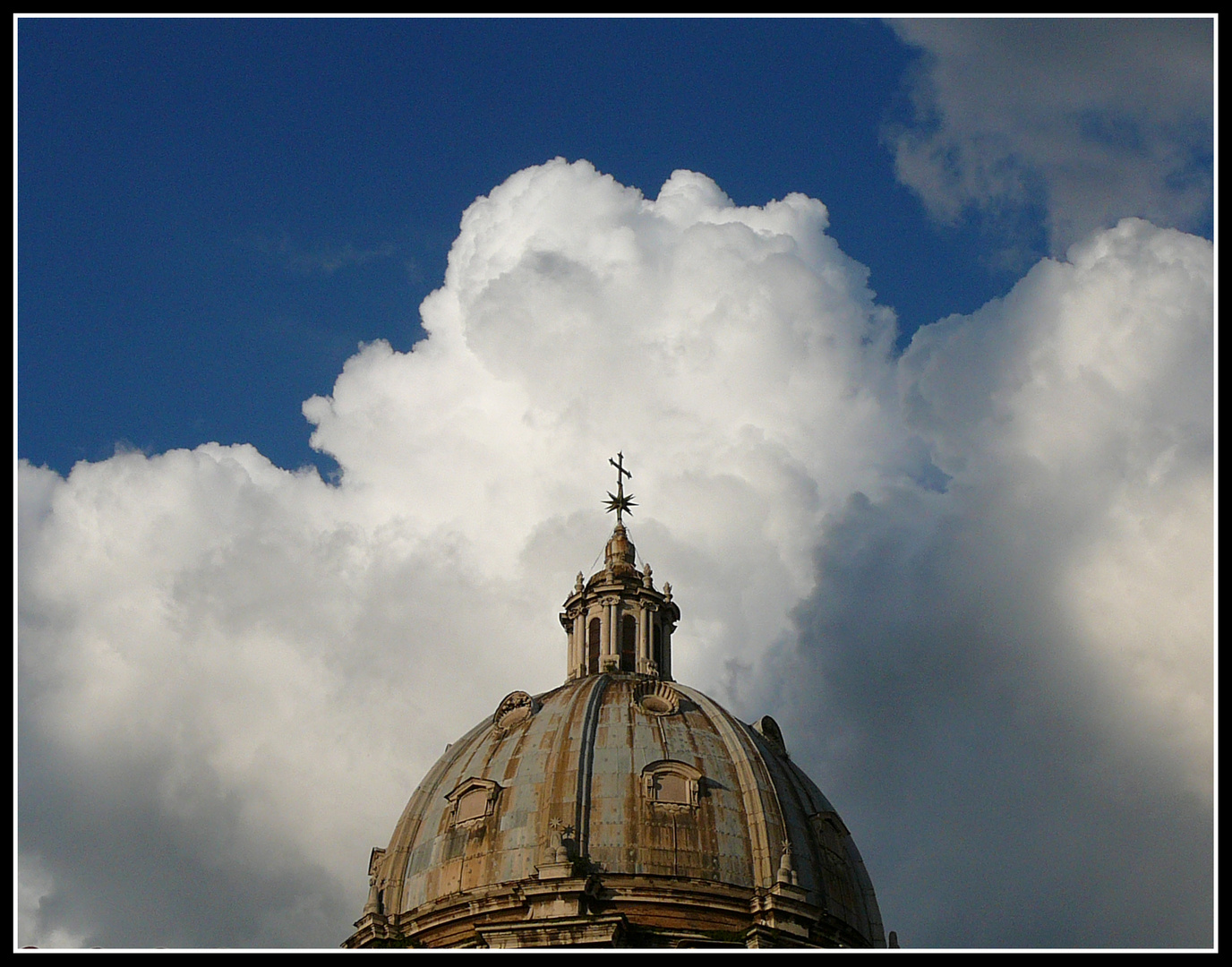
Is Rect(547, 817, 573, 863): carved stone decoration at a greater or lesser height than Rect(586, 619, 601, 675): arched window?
lesser

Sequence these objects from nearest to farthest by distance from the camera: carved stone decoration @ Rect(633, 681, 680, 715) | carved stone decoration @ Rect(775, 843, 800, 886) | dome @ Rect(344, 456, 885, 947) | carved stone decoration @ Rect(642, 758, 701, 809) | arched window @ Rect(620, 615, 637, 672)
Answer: dome @ Rect(344, 456, 885, 947) → carved stone decoration @ Rect(775, 843, 800, 886) → carved stone decoration @ Rect(642, 758, 701, 809) → carved stone decoration @ Rect(633, 681, 680, 715) → arched window @ Rect(620, 615, 637, 672)

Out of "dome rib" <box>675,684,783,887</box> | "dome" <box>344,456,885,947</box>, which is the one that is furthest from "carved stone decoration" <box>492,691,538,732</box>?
"dome rib" <box>675,684,783,887</box>

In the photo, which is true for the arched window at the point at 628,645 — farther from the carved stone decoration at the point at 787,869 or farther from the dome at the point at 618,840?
the carved stone decoration at the point at 787,869

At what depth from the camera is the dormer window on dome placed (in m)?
81.9

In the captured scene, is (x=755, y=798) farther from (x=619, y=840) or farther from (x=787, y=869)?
(x=619, y=840)

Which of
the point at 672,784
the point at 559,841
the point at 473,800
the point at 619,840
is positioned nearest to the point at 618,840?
the point at 619,840

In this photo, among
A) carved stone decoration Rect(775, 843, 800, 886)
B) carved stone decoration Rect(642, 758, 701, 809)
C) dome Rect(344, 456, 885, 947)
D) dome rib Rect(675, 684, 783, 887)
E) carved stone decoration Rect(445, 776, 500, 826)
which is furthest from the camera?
carved stone decoration Rect(445, 776, 500, 826)

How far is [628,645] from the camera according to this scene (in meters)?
82.7

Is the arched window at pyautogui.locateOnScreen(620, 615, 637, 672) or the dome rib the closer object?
the dome rib

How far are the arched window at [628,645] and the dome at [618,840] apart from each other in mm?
5564

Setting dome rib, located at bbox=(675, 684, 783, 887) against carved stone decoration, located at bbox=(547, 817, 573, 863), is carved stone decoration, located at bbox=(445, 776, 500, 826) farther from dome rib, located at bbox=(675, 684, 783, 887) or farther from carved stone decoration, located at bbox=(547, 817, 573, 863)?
dome rib, located at bbox=(675, 684, 783, 887)

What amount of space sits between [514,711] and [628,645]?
10581mm
